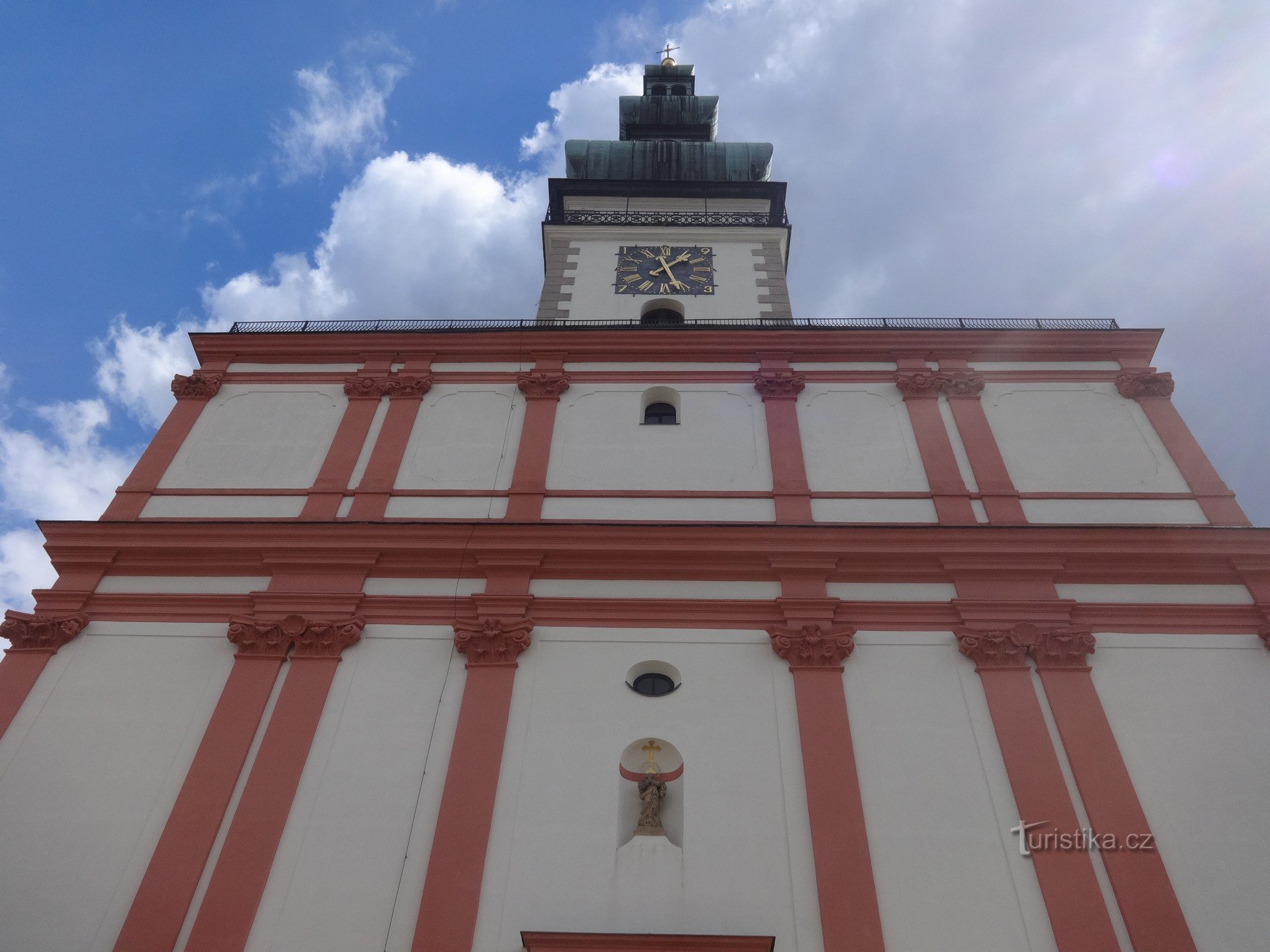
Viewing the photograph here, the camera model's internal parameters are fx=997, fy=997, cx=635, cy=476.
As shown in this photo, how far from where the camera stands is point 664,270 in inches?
870

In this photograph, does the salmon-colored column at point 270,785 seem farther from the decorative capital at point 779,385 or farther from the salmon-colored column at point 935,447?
the salmon-colored column at point 935,447

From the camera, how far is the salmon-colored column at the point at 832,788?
10.6 meters

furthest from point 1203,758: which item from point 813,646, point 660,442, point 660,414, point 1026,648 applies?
point 660,414

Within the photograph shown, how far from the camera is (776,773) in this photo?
468 inches

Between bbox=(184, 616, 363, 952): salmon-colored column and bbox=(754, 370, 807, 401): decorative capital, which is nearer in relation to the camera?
bbox=(184, 616, 363, 952): salmon-colored column

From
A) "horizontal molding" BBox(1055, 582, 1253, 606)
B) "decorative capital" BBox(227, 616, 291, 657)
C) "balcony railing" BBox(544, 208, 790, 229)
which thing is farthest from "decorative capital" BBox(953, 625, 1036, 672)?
"balcony railing" BBox(544, 208, 790, 229)

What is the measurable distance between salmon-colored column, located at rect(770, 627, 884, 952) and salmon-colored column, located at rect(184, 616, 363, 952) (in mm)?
5931

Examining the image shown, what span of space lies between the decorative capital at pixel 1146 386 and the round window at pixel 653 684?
9.55 metres

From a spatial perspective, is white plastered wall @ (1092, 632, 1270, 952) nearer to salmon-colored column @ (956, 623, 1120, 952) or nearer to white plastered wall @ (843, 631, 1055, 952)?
salmon-colored column @ (956, 623, 1120, 952)

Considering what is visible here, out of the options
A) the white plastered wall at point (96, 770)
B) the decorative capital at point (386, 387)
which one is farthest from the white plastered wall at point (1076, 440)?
the white plastered wall at point (96, 770)

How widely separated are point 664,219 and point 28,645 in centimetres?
1606

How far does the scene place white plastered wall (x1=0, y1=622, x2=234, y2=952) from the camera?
35.9ft

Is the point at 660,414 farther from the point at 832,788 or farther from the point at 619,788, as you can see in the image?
the point at 832,788

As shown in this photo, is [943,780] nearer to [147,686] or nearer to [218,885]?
[218,885]
